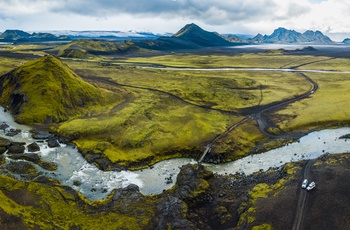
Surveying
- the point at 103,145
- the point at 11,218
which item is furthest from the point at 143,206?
the point at 103,145

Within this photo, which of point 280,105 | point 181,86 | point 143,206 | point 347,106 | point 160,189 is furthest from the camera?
point 181,86

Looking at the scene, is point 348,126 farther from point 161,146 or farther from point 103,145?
point 103,145

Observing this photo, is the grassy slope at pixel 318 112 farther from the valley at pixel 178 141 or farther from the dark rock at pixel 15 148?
the dark rock at pixel 15 148

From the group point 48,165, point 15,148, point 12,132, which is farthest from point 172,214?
point 12,132

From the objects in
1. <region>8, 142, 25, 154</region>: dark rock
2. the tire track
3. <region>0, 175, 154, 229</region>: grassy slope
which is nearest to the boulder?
<region>8, 142, 25, 154</region>: dark rock

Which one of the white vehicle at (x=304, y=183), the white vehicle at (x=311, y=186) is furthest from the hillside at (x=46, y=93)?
the white vehicle at (x=311, y=186)

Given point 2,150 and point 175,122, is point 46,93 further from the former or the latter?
point 175,122
